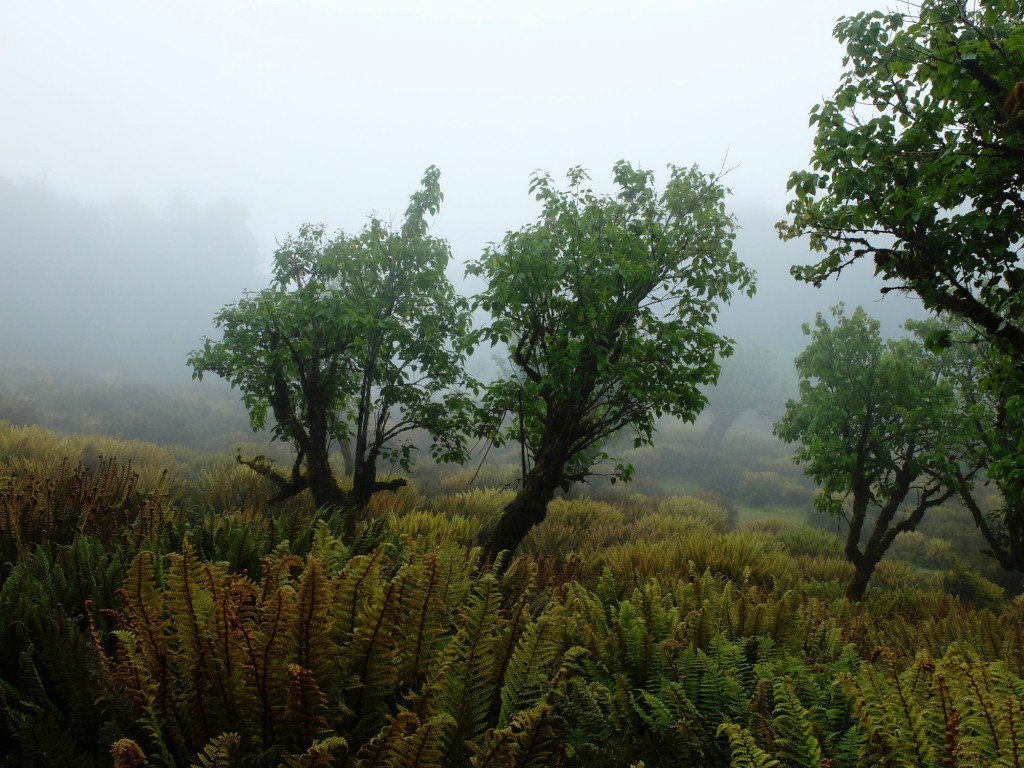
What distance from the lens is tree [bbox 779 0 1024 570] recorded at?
157 inches

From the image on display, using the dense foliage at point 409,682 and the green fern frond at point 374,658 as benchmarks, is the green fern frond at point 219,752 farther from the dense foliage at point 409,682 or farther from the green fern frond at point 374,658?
the green fern frond at point 374,658

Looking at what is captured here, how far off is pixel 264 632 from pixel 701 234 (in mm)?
6739

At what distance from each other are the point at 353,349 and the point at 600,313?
352 centimetres

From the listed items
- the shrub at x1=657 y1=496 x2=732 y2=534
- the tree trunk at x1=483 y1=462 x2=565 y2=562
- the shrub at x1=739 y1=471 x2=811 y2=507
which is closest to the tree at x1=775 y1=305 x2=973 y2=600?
the tree trunk at x1=483 y1=462 x2=565 y2=562

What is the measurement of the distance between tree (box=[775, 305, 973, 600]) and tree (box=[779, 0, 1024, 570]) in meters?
3.61

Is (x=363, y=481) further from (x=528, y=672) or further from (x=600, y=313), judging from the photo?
(x=528, y=672)

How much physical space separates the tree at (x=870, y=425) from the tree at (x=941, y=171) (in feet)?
11.9

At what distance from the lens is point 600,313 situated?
661 centimetres

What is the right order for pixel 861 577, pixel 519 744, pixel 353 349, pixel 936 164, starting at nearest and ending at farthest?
pixel 519 744 < pixel 936 164 < pixel 353 349 < pixel 861 577

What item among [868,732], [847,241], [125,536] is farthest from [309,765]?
[847,241]

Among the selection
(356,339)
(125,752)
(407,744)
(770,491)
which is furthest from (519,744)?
(770,491)

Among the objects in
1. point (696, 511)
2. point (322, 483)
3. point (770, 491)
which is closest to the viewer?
point (322, 483)

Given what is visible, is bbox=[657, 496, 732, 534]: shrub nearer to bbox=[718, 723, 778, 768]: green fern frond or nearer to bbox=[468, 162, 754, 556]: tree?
bbox=[468, 162, 754, 556]: tree

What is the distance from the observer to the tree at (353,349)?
7.70 meters
